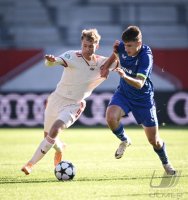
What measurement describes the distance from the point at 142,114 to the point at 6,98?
446 inches

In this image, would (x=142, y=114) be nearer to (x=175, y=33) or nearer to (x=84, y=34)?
(x=84, y=34)

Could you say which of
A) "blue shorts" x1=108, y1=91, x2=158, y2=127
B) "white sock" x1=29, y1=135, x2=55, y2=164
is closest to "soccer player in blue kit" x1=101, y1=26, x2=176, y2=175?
"blue shorts" x1=108, y1=91, x2=158, y2=127

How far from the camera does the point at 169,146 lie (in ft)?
44.9

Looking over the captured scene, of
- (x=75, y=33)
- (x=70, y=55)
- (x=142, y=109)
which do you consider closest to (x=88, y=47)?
(x=70, y=55)

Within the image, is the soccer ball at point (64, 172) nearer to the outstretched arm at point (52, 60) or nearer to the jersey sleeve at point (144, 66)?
the outstretched arm at point (52, 60)

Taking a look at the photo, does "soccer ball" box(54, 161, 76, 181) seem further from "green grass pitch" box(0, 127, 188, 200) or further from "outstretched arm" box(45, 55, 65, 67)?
"outstretched arm" box(45, 55, 65, 67)

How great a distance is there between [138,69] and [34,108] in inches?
441

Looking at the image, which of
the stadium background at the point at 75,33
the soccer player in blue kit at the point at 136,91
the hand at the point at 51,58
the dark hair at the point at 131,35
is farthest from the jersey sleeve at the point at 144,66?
the stadium background at the point at 75,33

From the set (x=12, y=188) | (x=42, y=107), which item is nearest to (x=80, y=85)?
(x=12, y=188)

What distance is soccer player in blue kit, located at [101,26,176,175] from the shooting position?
8.44m

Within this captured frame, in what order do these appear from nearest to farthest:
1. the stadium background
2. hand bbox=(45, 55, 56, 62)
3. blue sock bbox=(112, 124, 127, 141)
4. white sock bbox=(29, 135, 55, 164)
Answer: white sock bbox=(29, 135, 55, 164) → hand bbox=(45, 55, 56, 62) → blue sock bbox=(112, 124, 127, 141) → the stadium background

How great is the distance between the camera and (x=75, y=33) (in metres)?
23.7

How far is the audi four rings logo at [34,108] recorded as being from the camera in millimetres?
19609

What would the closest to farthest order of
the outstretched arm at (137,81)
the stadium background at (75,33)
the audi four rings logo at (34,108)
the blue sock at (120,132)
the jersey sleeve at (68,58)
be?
the outstretched arm at (137,81)
the jersey sleeve at (68,58)
the blue sock at (120,132)
the audi four rings logo at (34,108)
the stadium background at (75,33)
